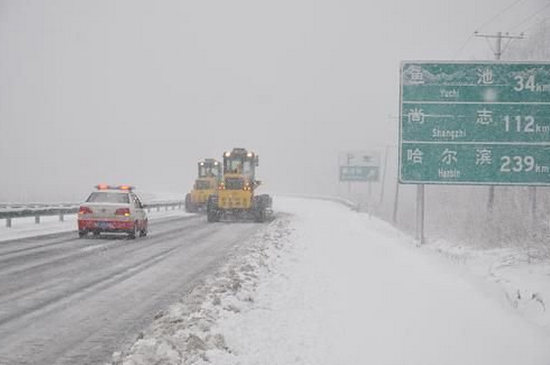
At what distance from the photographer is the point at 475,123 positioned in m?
18.6

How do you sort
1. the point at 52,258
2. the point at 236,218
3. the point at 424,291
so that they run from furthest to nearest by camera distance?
1. the point at 236,218
2. the point at 52,258
3. the point at 424,291

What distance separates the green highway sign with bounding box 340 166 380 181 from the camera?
71.6 m

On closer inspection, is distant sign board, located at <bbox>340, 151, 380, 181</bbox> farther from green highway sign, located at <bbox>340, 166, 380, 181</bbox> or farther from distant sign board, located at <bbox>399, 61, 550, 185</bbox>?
distant sign board, located at <bbox>399, 61, 550, 185</bbox>

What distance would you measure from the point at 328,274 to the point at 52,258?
20.7ft

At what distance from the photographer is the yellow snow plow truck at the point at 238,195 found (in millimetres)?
30469

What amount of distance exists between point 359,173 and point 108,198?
55.7 m

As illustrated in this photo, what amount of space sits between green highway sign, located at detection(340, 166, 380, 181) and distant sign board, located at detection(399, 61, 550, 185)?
173ft

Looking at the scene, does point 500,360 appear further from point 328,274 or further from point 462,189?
point 462,189

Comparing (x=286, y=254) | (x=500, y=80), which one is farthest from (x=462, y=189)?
(x=286, y=254)

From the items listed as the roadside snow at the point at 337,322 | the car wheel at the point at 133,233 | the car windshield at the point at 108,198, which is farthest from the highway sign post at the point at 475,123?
the car windshield at the point at 108,198

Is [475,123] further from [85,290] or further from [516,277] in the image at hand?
[85,290]

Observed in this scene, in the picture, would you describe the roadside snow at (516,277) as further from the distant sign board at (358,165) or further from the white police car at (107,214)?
the distant sign board at (358,165)

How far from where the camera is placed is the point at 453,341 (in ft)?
21.6

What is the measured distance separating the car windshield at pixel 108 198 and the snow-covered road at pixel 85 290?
4.66 ft
